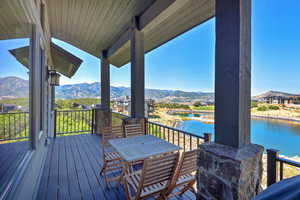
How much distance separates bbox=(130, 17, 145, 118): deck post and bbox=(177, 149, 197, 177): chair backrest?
81.5 inches

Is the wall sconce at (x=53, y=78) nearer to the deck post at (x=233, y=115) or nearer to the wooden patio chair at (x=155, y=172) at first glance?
the wooden patio chair at (x=155, y=172)

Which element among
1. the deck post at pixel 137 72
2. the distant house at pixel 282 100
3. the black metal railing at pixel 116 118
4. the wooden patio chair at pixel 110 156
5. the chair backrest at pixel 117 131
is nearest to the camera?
the distant house at pixel 282 100

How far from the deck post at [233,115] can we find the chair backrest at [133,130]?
6.54 feet

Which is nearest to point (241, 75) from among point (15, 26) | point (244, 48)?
point (244, 48)

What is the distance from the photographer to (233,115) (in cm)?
152

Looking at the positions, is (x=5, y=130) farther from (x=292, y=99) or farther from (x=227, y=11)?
(x=292, y=99)

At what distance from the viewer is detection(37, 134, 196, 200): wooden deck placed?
2418 millimetres

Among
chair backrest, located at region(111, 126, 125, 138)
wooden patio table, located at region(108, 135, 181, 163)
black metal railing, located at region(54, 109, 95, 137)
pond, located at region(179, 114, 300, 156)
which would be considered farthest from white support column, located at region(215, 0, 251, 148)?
black metal railing, located at region(54, 109, 95, 137)

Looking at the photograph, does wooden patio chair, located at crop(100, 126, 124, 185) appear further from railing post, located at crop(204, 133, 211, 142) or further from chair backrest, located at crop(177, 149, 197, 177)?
railing post, located at crop(204, 133, 211, 142)

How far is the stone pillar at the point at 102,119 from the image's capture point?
6.19 m

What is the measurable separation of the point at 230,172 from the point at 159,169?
2.33ft

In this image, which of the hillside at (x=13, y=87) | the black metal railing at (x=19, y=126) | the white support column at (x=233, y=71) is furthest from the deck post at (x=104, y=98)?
the white support column at (x=233, y=71)

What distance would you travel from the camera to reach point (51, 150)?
4320 mm

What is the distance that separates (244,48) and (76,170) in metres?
3.61
